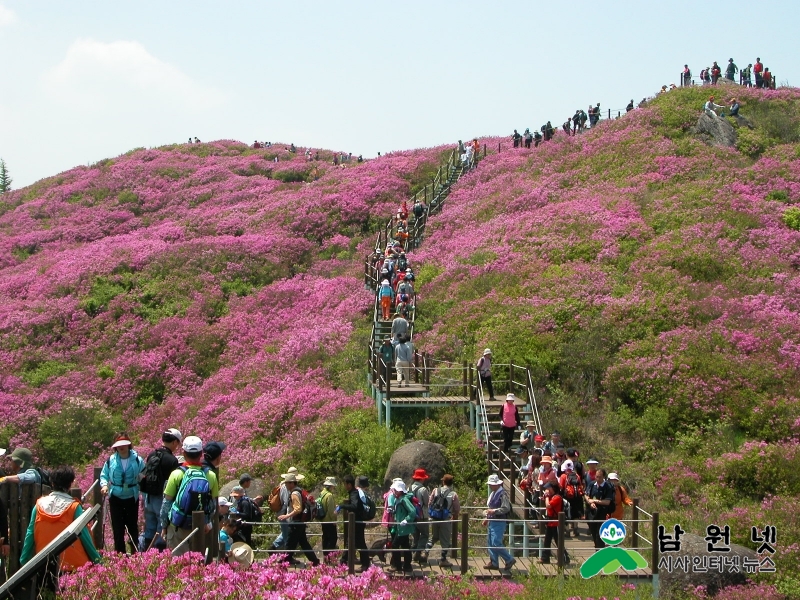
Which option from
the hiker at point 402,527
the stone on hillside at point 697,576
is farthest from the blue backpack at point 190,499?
the stone on hillside at point 697,576

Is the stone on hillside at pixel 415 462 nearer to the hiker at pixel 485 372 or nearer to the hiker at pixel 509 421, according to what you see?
the hiker at pixel 509 421

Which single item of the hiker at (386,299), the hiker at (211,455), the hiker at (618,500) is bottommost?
the hiker at (618,500)

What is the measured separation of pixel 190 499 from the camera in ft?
30.5

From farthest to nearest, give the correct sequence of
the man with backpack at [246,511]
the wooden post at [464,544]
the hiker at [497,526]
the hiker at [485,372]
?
the hiker at [485,372] < the hiker at [497,526] < the wooden post at [464,544] < the man with backpack at [246,511]

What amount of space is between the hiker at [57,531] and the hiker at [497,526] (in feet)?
20.3

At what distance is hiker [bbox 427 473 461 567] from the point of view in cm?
1312

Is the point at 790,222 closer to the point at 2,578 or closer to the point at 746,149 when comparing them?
the point at 746,149

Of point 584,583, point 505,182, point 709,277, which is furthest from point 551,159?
point 584,583

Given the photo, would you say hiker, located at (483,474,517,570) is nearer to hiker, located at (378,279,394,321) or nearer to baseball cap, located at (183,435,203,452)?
baseball cap, located at (183,435,203,452)

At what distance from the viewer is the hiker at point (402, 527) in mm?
12562

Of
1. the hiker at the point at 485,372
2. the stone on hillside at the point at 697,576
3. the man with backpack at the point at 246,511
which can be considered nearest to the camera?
the man with backpack at the point at 246,511

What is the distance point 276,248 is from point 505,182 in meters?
10.5

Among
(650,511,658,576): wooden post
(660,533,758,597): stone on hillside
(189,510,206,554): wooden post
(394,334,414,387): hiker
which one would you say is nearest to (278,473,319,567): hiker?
(189,510,206,554): wooden post

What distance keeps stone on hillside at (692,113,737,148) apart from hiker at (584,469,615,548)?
2604cm
